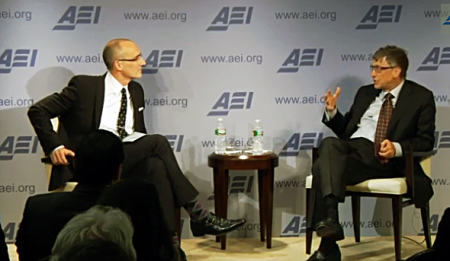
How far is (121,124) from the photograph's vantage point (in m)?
4.08

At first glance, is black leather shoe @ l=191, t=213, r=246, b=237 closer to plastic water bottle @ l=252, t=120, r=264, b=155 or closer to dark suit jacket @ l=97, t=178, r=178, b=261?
plastic water bottle @ l=252, t=120, r=264, b=155

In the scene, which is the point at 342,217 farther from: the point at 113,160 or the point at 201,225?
the point at 113,160

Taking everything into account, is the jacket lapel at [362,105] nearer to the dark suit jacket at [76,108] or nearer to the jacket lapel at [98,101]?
the dark suit jacket at [76,108]

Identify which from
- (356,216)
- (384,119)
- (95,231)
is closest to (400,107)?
(384,119)

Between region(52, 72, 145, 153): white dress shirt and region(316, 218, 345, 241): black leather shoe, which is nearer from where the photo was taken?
region(316, 218, 345, 241): black leather shoe

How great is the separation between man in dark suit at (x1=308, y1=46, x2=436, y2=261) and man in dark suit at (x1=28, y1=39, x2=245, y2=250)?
58 centimetres

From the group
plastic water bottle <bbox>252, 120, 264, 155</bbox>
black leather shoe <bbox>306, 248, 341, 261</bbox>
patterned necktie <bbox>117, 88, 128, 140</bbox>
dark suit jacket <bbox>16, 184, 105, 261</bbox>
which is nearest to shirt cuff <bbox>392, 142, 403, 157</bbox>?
black leather shoe <bbox>306, 248, 341, 261</bbox>

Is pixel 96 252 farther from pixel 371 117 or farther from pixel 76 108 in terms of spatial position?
pixel 371 117

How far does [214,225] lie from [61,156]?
1023 millimetres

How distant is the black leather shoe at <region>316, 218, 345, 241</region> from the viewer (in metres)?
3.56

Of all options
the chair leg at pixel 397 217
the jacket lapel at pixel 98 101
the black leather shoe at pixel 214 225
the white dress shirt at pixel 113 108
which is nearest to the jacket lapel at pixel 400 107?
the chair leg at pixel 397 217

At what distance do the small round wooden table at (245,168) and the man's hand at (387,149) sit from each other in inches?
28.4

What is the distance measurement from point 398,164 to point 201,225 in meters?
1.29

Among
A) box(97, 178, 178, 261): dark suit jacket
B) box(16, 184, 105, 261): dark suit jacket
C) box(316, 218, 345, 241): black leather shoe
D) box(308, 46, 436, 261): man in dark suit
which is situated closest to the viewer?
box(97, 178, 178, 261): dark suit jacket
